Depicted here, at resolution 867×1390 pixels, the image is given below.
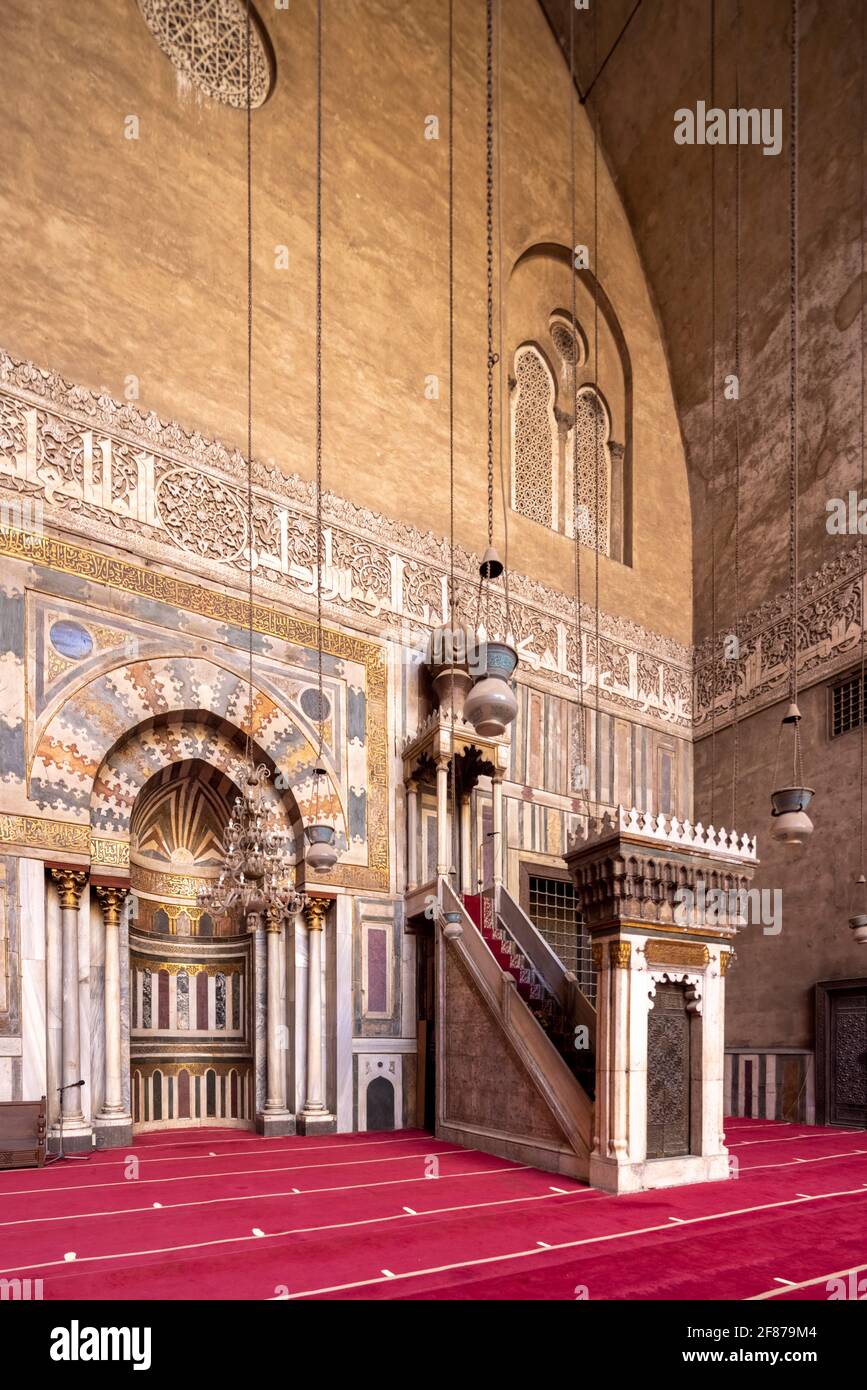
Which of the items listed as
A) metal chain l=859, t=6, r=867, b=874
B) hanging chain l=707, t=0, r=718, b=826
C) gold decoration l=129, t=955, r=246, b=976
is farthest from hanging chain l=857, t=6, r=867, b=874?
gold decoration l=129, t=955, r=246, b=976

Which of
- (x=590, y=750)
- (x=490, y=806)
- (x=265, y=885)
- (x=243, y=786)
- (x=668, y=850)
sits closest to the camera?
(x=668, y=850)

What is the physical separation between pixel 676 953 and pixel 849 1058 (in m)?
4.98

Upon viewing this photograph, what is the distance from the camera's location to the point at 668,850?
7.49 meters

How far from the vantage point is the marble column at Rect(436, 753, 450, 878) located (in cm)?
1057

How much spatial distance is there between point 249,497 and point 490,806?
4.43 m

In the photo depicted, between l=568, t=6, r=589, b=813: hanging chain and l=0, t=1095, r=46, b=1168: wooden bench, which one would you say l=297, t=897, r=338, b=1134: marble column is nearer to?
l=0, t=1095, r=46, b=1168: wooden bench

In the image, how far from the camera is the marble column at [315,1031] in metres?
10.0

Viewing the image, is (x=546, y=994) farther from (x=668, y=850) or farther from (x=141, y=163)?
(x=141, y=163)

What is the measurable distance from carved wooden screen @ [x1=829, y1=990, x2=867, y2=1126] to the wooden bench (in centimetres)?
809

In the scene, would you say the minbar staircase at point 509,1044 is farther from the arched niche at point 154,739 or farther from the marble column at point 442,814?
the arched niche at point 154,739

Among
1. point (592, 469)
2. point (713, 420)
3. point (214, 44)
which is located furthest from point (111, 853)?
point (713, 420)

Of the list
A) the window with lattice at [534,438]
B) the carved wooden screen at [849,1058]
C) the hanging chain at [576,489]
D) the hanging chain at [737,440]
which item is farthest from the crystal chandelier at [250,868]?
the hanging chain at [737,440]
